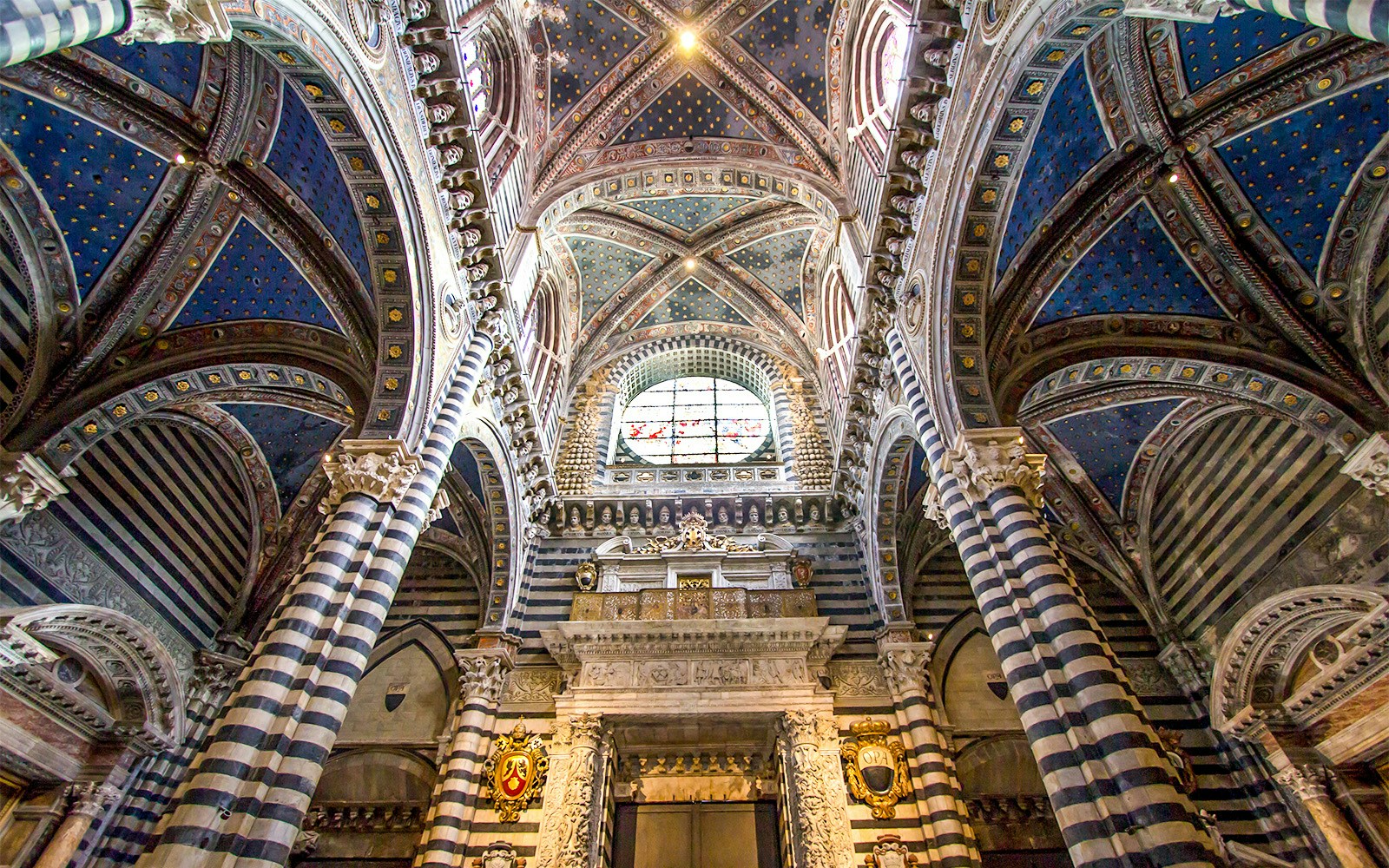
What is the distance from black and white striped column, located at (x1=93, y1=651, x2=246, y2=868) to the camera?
10156 mm

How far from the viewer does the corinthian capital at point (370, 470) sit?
7.89 m

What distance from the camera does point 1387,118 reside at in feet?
27.2

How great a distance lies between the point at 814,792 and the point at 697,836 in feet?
7.17

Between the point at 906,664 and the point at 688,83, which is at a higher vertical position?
the point at 688,83

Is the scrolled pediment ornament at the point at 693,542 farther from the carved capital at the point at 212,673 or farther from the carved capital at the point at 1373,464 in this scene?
the carved capital at the point at 1373,464

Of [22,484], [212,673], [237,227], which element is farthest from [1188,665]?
[22,484]

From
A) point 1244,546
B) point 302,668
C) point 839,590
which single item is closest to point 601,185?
point 839,590

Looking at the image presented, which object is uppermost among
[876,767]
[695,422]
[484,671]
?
[695,422]

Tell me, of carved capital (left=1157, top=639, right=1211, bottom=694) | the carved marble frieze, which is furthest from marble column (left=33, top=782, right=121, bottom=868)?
carved capital (left=1157, top=639, right=1211, bottom=694)

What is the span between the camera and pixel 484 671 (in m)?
11.5

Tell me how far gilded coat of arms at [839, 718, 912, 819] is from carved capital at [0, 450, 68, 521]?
476 inches

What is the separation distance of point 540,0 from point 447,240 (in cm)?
697

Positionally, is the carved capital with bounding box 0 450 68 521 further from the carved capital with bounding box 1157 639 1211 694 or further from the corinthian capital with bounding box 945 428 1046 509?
the carved capital with bounding box 1157 639 1211 694

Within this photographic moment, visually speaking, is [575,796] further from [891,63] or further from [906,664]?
[891,63]
